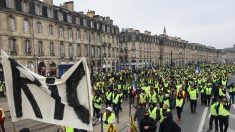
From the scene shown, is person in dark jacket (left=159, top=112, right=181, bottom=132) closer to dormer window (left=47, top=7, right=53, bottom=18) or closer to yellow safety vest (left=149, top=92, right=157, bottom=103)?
yellow safety vest (left=149, top=92, right=157, bottom=103)

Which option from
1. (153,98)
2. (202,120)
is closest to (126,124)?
(153,98)

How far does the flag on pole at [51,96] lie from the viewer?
20.3ft

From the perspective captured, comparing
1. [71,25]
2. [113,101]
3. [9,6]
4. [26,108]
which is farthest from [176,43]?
[26,108]

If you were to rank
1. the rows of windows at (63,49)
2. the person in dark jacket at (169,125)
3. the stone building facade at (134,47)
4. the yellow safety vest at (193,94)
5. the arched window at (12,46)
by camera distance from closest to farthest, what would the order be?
the person in dark jacket at (169,125) → the yellow safety vest at (193,94) → the arched window at (12,46) → the rows of windows at (63,49) → the stone building facade at (134,47)

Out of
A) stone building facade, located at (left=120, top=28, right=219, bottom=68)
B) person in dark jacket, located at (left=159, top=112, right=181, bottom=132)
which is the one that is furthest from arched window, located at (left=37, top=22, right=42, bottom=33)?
person in dark jacket, located at (left=159, top=112, right=181, bottom=132)

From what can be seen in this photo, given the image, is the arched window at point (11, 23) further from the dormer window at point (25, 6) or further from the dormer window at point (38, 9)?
the dormer window at point (38, 9)

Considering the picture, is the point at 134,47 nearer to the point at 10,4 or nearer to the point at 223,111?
the point at 10,4

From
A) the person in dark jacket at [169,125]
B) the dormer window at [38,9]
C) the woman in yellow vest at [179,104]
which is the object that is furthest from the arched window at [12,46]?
the person in dark jacket at [169,125]

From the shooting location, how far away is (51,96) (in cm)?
636

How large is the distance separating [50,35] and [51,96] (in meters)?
36.5

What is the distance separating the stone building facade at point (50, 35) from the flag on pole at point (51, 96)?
96.5ft

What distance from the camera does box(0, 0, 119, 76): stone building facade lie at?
117 ft

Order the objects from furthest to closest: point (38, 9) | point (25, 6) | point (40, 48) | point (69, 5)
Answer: point (69, 5) → point (40, 48) → point (38, 9) → point (25, 6)

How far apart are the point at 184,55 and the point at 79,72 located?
124150 mm
